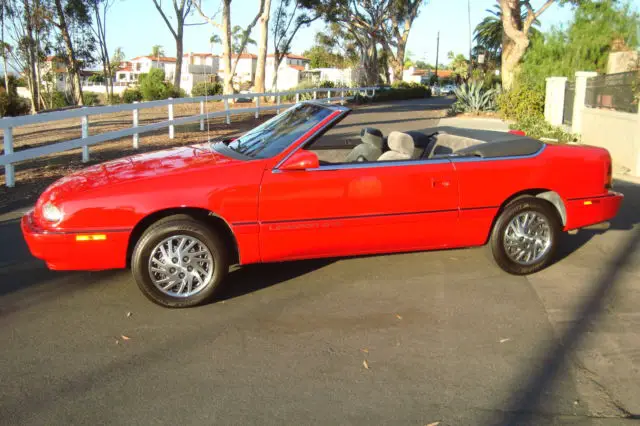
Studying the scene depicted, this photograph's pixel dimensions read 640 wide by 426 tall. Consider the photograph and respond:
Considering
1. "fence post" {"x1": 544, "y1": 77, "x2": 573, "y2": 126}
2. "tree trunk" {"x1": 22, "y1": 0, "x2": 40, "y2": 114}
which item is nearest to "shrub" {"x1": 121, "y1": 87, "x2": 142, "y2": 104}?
"tree trunk" {"x1": 22, "y1": 0, "x2": 40, "y2": 114}

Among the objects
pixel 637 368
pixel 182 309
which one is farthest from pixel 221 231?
pixel 637 368

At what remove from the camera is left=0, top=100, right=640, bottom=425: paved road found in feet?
11.3

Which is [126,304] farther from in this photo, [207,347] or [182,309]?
[207,347]

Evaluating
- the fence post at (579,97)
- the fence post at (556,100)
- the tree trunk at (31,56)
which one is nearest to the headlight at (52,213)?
the fence post at (579,97)

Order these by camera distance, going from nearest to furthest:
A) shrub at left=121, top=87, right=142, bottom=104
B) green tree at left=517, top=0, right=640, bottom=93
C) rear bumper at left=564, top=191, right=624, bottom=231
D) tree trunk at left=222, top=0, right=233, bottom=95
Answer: rear bumper at left=564, top=191, right=624, bottom=231 → green tree at left=517, top=0, right=640, bottom=93 → tree trunk at left=222, top=0, right=233, bottom=95 → shrub at left=121, top=87, right=142, bottom=104

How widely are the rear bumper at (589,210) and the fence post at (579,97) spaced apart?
12.3 m

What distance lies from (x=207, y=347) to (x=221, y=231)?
107 cm

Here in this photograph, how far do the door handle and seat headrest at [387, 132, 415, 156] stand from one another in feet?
1.70

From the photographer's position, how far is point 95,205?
4.59 m

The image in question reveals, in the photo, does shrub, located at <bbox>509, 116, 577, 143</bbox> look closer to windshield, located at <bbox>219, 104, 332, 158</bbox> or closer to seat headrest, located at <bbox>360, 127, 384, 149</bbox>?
seat headrest, located at <bbox>360, 127, 384, 149</bbox>

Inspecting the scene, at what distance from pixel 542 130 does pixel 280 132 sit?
13687 mm

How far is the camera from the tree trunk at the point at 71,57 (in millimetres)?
38850

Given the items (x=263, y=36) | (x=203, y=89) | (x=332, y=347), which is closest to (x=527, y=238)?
(x=332, y=347)

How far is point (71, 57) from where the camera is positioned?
1606 inches
